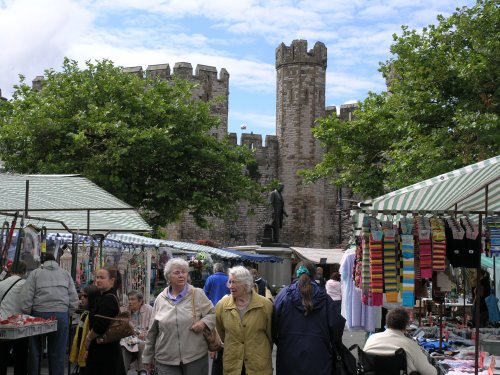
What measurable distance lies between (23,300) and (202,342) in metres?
3.22

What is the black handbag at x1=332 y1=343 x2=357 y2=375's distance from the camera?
6684mm

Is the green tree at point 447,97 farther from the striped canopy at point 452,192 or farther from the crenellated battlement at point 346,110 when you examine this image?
the crenellated battlement at point 346,110

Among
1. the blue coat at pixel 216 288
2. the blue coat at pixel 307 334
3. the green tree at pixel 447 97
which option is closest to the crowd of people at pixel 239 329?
the blue coat at pixel 307 334

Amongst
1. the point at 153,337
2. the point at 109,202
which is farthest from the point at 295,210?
the point at 153,337

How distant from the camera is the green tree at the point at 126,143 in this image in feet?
82.1

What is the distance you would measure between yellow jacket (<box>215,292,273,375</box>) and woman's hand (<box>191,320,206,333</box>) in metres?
0.20

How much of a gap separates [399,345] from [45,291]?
4.46 meters

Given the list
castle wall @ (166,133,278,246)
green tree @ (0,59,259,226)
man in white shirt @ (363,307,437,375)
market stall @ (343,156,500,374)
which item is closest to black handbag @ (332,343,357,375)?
A: man in white shirt @ (363,307,437,375)

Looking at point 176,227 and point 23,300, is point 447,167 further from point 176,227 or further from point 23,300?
point 176,227

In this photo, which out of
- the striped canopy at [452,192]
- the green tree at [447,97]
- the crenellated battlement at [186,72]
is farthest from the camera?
the crenellated battlement at [186,72]

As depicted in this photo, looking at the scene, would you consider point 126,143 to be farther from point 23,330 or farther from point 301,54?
point 301,54

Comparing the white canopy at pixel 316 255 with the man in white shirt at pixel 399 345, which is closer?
the man in white shirt at pixel 399 345

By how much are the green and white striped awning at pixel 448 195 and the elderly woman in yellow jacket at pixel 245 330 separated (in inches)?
70.0

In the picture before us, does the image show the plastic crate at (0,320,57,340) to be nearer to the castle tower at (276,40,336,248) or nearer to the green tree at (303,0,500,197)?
the green tree at (303,0,500,197)
